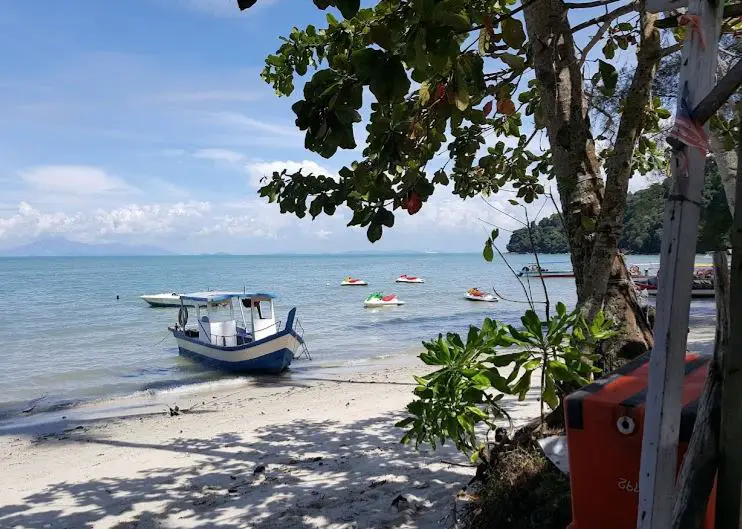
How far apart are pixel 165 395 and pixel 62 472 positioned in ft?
22.9

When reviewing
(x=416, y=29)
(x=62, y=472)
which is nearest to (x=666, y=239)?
(x=416, y=29)

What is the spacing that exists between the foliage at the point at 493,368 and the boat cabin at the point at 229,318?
13.8 m

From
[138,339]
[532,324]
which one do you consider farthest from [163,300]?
[532,324]

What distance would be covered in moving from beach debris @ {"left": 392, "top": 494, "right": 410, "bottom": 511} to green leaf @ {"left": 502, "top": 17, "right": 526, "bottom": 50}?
3.09 m

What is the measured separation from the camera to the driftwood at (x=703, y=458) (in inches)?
55.7

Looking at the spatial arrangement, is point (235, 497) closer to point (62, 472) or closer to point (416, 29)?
point (62, 472)

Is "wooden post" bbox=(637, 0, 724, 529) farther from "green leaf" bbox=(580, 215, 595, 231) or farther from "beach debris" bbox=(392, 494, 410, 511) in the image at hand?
"beach debris" bbox=(392, 494, 410, 511)

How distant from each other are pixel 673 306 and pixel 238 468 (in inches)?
217

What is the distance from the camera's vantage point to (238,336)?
57.1ft

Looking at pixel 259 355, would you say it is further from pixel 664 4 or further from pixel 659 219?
pixel 664 4

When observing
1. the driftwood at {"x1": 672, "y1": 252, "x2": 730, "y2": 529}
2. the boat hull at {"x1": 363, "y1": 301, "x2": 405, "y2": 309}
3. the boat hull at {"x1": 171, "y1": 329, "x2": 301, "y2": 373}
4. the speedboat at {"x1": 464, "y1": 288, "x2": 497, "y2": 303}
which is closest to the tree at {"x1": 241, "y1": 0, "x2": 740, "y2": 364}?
the driftwood at {"x1": 672, "y1": 252, "x2": 730, "y2": 529}

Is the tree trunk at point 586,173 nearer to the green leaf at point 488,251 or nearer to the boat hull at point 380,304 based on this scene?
the green leaf at point 488,251

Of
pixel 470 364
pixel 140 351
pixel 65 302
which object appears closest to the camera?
pixel 470 364

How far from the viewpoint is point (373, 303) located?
3369cm
